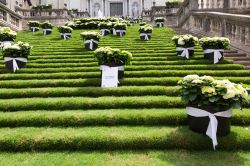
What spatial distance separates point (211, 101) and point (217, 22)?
37.0 ft

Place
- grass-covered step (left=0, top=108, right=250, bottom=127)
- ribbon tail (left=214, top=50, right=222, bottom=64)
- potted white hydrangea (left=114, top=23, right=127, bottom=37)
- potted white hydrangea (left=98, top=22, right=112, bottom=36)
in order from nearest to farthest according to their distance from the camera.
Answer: grass-covered step (left=0, top=108, right=250, bottom=127), ribbon tail (left=214, top=50, right=222, bottom=64), potted white hydrangea (left=114, top=23, right=127, bottom=37), potted white hydrangea (left=98, top=22, right=112, bottom=36)

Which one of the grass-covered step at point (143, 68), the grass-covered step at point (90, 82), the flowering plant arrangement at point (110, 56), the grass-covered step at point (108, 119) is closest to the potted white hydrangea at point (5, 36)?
the grass-covered step at point (143, 68)

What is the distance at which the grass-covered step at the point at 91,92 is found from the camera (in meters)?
9.29

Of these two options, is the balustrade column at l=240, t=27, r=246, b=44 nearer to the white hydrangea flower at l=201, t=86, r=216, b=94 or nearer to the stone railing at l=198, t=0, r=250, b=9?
the white hydrangea flower at l=201, t=86, r=216, b=94

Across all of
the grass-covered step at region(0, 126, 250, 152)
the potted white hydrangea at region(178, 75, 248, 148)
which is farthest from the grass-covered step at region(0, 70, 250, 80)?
the grass-covered step at region(0, 126, 250, 152)

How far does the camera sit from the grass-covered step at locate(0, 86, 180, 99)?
366 inches

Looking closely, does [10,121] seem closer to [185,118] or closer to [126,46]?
[185,118]

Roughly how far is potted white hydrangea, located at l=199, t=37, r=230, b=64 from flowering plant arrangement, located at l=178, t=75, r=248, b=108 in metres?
5.38

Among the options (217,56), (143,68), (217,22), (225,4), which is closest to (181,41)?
(217,56)

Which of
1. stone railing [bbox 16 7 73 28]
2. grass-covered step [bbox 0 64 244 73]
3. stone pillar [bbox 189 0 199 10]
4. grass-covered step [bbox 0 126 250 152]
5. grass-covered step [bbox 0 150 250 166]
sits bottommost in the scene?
grass-covered step [bbox 0 150 250 166]

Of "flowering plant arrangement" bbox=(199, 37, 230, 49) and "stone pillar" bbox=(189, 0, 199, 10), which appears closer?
"flowering plant arrangement" bbox=(199, 37, 230, 49)

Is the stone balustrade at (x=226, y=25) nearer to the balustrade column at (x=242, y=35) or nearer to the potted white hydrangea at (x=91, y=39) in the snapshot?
the balustrade column at (x=242, y=35)

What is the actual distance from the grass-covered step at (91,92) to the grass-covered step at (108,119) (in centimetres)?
151

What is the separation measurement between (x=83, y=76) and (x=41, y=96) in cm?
194
